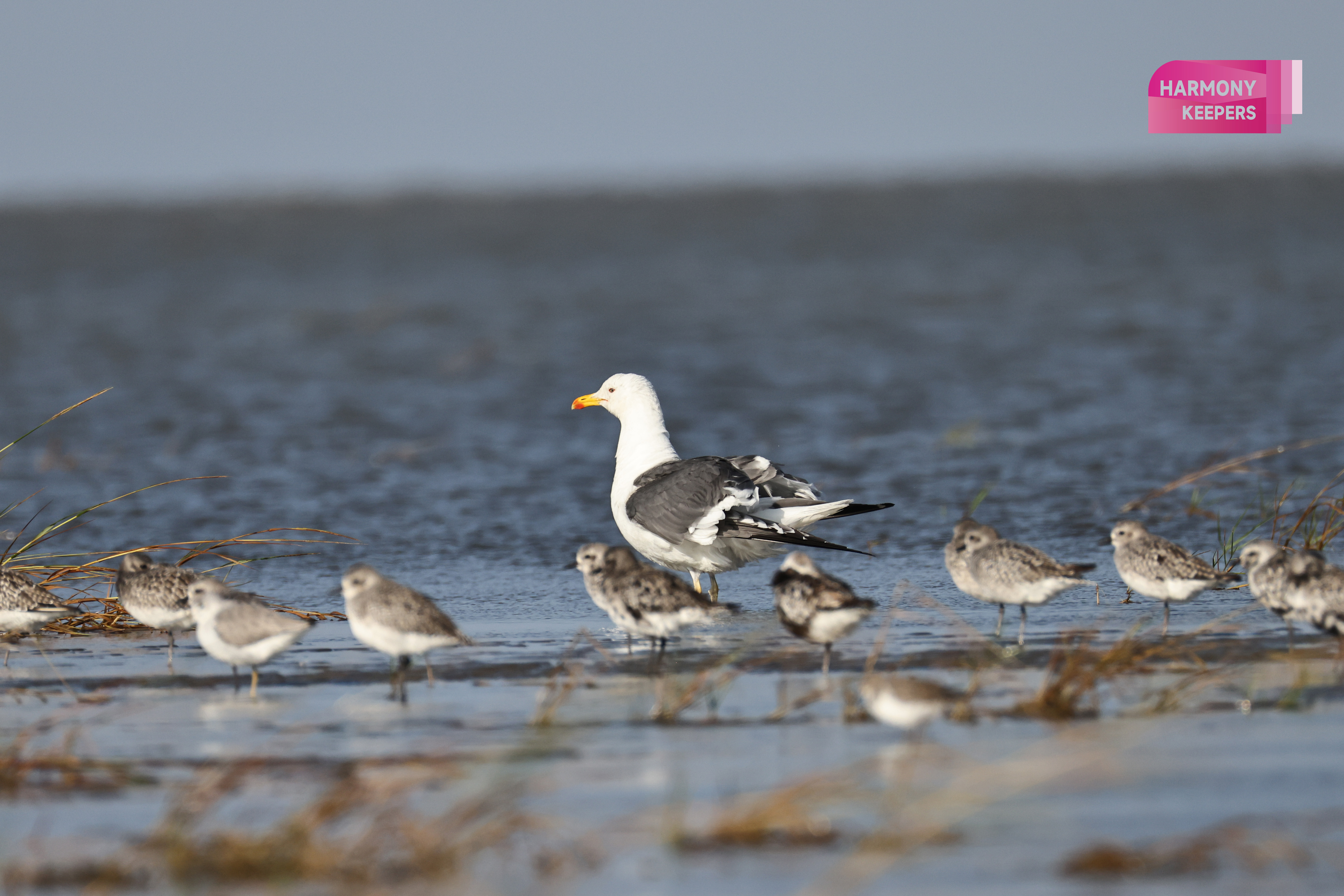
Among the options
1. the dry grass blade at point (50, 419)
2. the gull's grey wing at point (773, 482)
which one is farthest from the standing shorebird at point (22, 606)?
the gull's grey wing at point (773, 482)

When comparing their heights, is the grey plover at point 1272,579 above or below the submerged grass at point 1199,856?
above

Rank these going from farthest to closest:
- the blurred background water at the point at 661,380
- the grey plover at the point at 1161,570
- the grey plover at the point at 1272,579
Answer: the blurred background water at the point at 661,380
the grey plover at the point at 1161,570
the grey plover at the point at 1272,579

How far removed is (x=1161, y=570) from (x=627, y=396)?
460cm

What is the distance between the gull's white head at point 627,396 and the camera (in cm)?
1217

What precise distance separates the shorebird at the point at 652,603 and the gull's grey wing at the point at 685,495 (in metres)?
2.14

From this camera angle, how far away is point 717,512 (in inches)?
420

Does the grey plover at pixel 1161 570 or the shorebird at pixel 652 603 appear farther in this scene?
the grey plover at pixel 1161 570

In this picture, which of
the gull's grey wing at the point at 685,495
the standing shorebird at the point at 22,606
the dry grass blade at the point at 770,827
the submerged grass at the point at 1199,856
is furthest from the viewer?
the gull's grey wing at the point at 685,495

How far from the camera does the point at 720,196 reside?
283 ft

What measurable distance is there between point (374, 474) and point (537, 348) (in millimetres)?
12202

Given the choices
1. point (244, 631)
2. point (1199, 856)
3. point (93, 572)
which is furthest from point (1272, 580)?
point (93, 572)

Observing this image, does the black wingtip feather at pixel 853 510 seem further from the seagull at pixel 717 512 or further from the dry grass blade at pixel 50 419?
the dry grass blade at pixel 50 419

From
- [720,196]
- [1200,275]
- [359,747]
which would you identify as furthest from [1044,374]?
[720,196]

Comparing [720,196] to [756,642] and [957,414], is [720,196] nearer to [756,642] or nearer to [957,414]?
[957,414]
